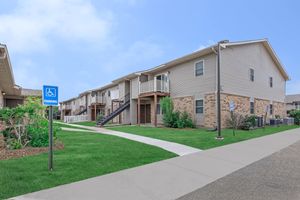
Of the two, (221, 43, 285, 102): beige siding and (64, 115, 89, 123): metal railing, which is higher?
(221, 43, 285, 102): beige siding

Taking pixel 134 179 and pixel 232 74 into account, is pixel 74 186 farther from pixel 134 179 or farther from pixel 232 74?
pixel 232 74

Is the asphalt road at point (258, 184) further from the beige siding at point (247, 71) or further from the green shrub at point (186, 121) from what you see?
the beige siding at point (247, 71)

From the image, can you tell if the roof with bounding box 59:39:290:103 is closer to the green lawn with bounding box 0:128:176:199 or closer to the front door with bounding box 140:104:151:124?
the front door with bounding box 140:104:151:124

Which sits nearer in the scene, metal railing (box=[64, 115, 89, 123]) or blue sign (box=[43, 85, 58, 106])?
blue sign (box=[43, 85, 58, 106])

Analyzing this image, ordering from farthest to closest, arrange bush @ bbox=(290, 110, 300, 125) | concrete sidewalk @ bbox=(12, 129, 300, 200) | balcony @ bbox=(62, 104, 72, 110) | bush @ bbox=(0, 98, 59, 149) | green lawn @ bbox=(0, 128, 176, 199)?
balcony @ bbox=(62, 104, 72, 110), bush @ bbox=(290, 110, 300, 125), bush @ bbox=(0, 98, 59, 149), green lawn @ bbox=(0, 128, 176, 199), concrete sidewalk @ bbox=(12, 129, 300, 200)

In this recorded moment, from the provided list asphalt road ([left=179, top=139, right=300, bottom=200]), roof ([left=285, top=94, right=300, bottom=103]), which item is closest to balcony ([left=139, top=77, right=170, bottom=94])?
asphalt road ([left=179, top=139, right=300, bottom=200])

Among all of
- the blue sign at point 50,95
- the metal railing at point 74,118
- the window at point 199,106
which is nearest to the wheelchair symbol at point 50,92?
the blue sign at point 50,95

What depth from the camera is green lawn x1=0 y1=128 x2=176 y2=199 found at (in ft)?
15.3

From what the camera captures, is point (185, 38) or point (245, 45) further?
point (185, 38)

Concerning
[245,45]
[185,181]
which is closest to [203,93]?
[245,45]

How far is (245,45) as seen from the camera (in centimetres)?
1997

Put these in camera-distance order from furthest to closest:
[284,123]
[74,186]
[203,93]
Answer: [284,123], [203,93], [74,186]

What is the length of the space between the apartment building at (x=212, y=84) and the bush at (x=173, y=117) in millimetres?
581

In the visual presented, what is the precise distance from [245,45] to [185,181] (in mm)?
18031
